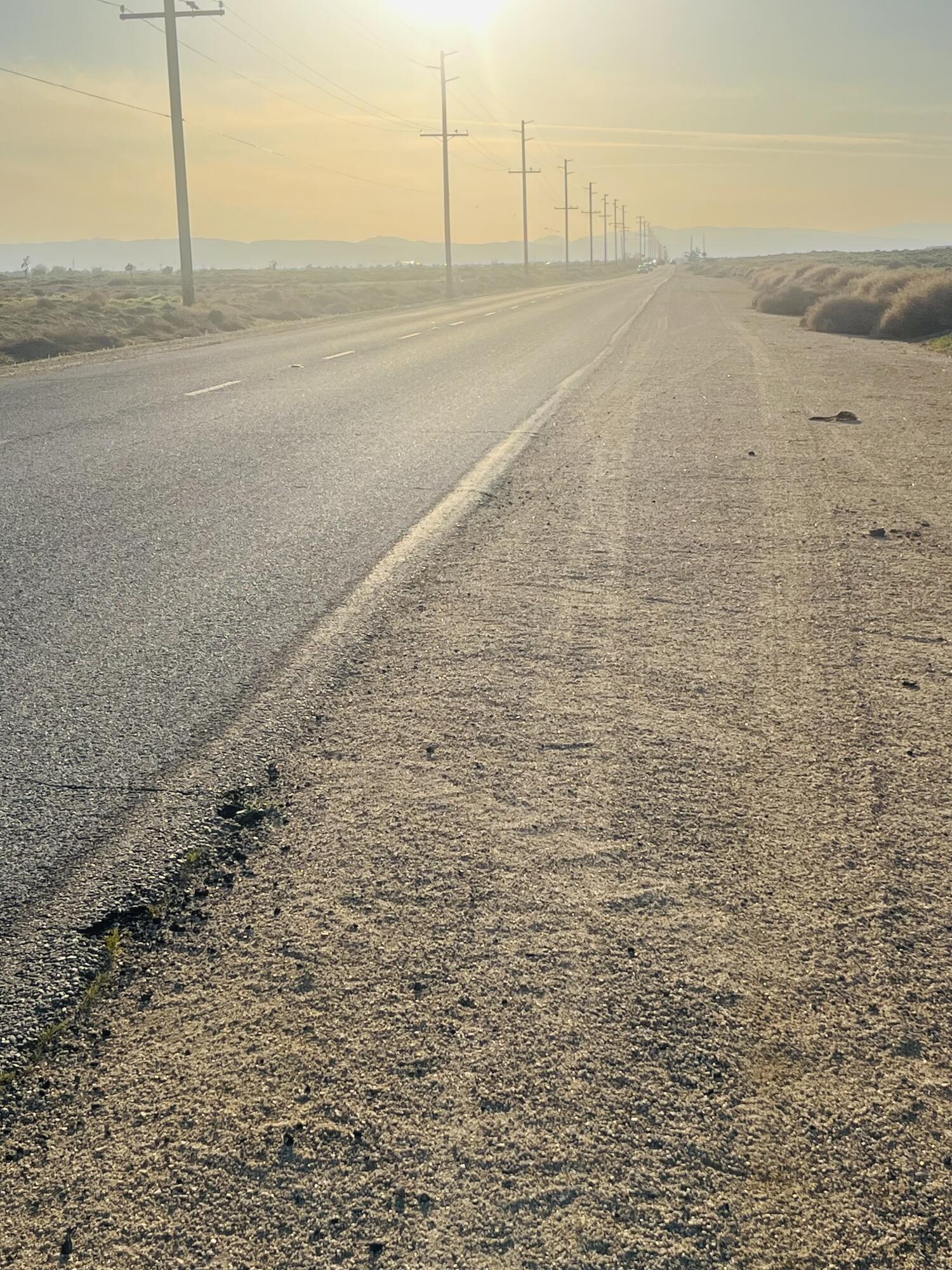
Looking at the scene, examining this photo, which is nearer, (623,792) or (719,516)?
(623,792)

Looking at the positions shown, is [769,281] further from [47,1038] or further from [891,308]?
[47,1038]

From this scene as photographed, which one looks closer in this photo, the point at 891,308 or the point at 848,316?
the point at 891,308

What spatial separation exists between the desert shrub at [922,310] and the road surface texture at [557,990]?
1992cm

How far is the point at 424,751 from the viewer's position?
374 cm

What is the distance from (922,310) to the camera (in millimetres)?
22516

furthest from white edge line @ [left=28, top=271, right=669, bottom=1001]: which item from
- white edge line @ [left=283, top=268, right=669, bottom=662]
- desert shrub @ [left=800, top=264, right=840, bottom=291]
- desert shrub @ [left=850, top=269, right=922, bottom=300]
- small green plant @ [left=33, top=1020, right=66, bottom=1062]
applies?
desert shrub @ [left=800, top=264, right=840, bottom=291]

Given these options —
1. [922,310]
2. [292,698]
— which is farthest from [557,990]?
[922,310]

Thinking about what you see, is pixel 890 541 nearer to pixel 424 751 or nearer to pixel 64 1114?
pixel 424 751

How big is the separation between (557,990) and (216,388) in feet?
41.7

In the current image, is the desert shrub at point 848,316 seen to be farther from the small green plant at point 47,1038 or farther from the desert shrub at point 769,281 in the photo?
the small green plant at point 47,1038

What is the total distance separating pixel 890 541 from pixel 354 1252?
561cm

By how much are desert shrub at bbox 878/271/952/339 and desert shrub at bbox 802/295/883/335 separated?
39.1 inches

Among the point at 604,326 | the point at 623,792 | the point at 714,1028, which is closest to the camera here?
the point at 714,1028

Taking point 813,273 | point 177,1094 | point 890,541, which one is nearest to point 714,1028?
point 177,1094
